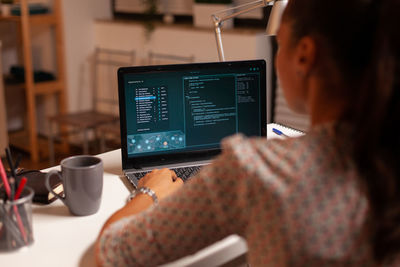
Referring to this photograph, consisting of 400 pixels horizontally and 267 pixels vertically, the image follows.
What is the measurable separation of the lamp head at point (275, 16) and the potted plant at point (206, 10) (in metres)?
1.69

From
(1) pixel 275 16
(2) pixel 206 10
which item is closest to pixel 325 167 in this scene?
(1) pixel 275 16

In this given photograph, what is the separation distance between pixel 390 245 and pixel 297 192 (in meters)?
0.13

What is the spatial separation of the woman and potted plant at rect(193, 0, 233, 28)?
2.47 m

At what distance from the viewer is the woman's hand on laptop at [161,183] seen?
3.65 ft

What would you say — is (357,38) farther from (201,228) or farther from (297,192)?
(201,228)

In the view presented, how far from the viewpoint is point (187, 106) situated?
1.42 metres

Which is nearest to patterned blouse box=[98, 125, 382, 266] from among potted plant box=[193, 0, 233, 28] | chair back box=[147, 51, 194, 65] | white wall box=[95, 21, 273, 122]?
white wall box=[95, 21, 273, 122]

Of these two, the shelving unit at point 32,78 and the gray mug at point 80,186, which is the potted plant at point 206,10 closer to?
the shelving unit at point 32,78

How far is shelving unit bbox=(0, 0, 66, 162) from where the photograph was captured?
349 centimetres

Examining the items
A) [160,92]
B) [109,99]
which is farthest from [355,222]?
[109,99]

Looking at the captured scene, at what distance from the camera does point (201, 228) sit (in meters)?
0.73

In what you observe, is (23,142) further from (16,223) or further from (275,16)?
(16,223)

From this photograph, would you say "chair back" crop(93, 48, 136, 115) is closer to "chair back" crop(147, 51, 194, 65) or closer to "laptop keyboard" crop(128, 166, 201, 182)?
"chair back" crop(147, 51, 194, 65)

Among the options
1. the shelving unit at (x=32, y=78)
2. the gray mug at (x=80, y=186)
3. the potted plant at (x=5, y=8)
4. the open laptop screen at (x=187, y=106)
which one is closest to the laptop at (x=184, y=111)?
the open laptop screen at (x=187, y=106)
